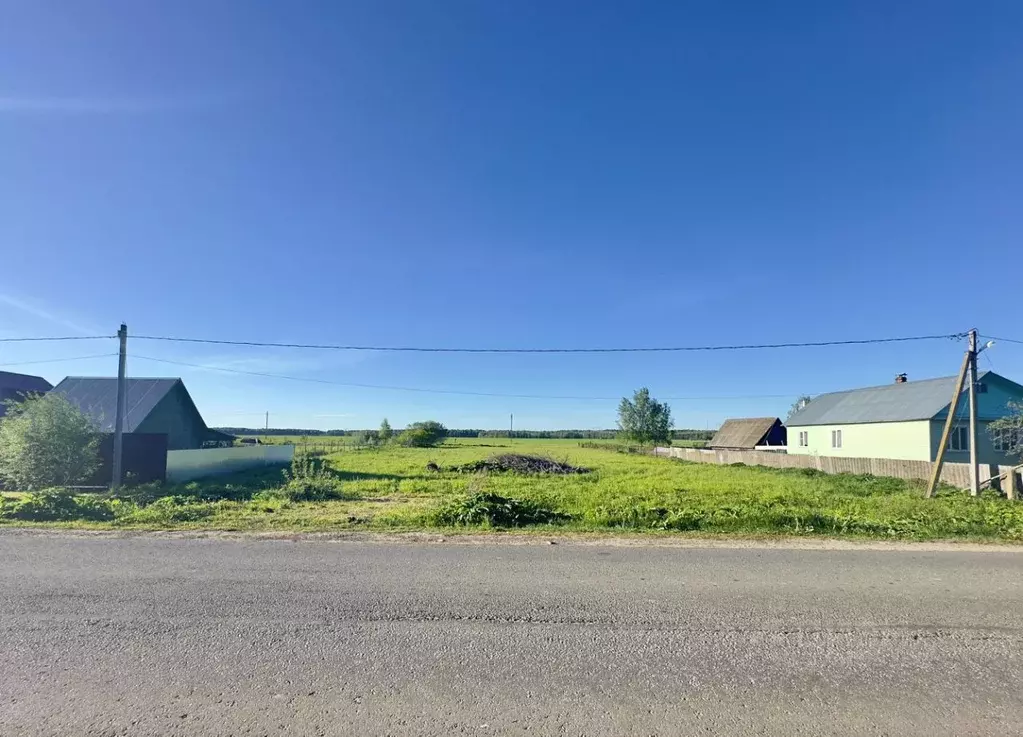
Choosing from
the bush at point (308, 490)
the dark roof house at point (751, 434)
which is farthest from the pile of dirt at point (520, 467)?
the dark roof house at point (751, 434)

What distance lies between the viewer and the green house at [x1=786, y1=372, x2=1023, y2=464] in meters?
27.7

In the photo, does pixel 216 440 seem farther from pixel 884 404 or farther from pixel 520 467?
pixel 884 404

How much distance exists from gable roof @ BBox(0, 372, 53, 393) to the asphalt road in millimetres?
35909

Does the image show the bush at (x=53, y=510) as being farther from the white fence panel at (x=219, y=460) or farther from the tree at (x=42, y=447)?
the white fence panel at (x=219, y=460)

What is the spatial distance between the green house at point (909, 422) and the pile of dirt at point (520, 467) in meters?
15.8

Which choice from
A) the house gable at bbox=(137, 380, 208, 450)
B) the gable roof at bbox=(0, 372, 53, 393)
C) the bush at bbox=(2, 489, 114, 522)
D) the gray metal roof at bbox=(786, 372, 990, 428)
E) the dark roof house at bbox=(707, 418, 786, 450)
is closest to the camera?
the bush at bbox=(2, 489, 114, 522)

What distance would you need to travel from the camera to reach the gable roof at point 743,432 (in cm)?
5191

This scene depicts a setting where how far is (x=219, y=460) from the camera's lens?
89.8ft

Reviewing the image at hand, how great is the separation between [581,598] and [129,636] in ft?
13.4

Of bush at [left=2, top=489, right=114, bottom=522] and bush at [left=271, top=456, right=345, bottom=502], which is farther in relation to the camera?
bush at [left=271, top=456, right=345, bottom=502]

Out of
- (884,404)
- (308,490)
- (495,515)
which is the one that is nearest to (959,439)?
(884,404)

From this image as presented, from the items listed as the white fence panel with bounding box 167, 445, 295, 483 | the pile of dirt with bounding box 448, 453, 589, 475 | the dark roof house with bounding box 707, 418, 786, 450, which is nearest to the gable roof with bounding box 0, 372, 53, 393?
the white fence panel with bounding box 167, 445, 295, 483

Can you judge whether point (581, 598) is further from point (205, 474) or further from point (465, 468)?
point (465, 468)

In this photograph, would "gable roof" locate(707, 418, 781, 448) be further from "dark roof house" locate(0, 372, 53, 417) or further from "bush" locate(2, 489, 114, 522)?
"dark roof house" locate(0, 372, 53, 417)
